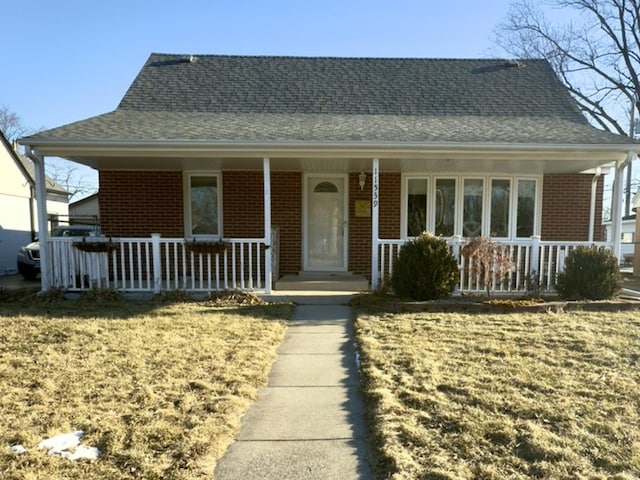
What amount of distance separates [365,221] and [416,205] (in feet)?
3.99

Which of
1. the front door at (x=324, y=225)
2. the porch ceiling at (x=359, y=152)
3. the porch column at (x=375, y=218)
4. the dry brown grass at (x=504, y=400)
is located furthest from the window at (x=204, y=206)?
the dry brown grass at (x=504, y=400)

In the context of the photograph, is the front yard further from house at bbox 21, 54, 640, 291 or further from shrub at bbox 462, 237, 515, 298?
house at bbox 21, 54, 640, 291

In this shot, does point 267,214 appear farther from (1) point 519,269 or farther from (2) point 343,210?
(1) point 519,269

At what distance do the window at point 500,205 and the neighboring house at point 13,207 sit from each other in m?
14.4

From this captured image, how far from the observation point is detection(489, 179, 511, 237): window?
927 centimetres

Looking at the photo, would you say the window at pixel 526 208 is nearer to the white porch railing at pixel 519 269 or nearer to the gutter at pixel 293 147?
the white porch railing at pixel 519 269

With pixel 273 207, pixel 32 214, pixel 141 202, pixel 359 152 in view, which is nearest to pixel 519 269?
pixel 359 152

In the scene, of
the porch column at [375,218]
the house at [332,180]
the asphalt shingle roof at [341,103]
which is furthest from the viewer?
the house at [332,180]

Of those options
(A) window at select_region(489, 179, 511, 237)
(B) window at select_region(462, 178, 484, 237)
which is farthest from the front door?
(A) window at select_region(489, 179, 511, 237)

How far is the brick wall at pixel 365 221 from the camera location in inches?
371

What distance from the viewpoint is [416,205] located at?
948cm

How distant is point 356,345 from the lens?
4.87 m

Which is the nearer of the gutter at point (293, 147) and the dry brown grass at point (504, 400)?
the dry brown grass at point (504, 400)

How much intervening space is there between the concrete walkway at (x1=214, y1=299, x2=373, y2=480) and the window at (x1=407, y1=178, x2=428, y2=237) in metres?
5.14
